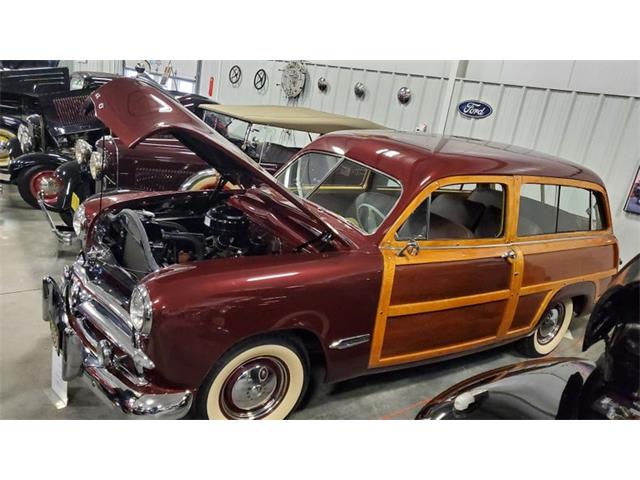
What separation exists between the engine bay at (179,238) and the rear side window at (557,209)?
148cm

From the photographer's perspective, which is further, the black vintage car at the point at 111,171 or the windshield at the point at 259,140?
the windshield at the point at 259,140

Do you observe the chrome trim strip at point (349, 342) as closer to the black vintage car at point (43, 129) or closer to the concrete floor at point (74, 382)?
the concrete floor at point (74, 382)

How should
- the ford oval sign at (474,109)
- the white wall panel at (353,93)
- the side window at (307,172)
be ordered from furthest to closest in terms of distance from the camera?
the white wall panel at (353,93) < the ford oval sign at (474,109) < the side window at (307,172)

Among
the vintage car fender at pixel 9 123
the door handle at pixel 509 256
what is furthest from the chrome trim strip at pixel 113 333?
the vintage car fender at pixel 9 123

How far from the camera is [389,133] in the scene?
111 inches

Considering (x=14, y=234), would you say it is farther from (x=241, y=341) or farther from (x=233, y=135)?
(x=241, y=341)

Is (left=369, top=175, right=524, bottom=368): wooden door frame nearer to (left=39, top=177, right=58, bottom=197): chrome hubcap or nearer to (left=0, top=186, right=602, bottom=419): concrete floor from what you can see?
(left=0, top=186, right=602, bottom=419): concrete floor

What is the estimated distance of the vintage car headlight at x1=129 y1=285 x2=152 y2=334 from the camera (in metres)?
1.66

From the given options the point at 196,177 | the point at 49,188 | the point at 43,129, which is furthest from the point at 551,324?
the point at 43,129

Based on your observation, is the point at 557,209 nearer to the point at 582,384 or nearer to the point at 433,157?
the point at 433,157

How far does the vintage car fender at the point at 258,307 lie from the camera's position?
1.69m

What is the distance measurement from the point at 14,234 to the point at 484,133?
4189mm

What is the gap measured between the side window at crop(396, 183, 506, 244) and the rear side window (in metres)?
0.14

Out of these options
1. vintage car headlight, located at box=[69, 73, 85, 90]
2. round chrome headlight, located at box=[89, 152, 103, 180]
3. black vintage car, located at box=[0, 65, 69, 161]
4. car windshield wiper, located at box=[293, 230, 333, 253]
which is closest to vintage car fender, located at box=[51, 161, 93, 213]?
round chrome headlight, located at box=[89, 152, 103, 180]
